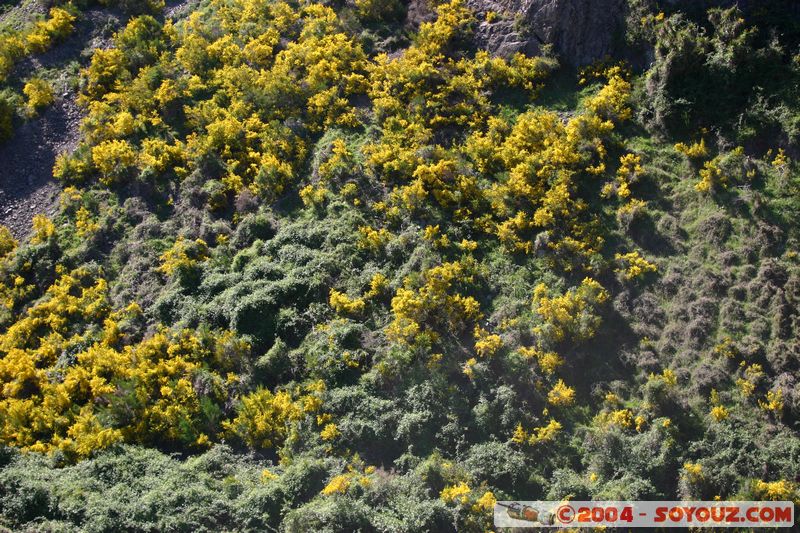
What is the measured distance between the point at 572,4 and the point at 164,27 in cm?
1164

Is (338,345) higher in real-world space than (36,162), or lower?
lower

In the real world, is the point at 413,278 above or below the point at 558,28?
below

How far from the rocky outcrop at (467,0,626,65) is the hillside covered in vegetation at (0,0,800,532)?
0.24 ft

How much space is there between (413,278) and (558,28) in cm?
717

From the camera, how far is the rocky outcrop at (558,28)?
1625 cm

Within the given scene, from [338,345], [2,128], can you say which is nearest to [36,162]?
[2,128]

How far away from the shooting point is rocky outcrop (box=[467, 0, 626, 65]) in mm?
16250

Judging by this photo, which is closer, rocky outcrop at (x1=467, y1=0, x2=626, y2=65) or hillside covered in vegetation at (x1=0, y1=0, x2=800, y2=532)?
hillside covered in vegetation at (x1=0, y1=0, x2=800, y2=532)

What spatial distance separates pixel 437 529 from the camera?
37.4 ft

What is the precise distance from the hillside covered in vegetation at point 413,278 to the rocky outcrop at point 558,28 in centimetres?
7

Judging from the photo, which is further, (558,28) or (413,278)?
(558,28)

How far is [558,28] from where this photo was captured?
1673 centimetres

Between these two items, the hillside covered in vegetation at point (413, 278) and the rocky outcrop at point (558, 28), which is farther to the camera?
the rocky outcrop at point (558, 28)

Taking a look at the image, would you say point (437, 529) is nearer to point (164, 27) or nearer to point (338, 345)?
point (338, 345)
